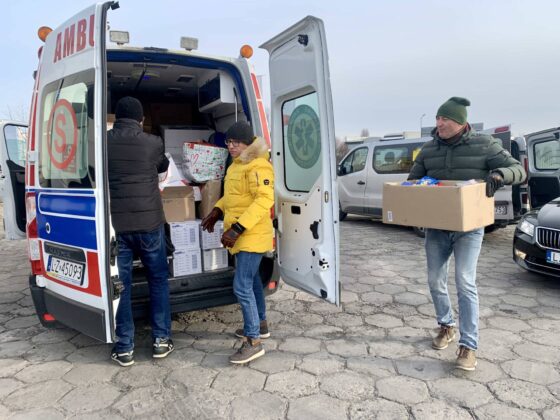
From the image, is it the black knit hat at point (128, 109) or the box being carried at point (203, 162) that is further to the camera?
the box being carried at point (203, 162)

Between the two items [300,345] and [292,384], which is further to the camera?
[300,345]

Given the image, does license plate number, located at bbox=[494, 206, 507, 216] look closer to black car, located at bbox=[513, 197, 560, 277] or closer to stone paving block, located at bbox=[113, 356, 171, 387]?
black car, located at bbox=[513, 197, 560, 277]

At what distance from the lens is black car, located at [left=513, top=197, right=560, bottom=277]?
14.7 feet

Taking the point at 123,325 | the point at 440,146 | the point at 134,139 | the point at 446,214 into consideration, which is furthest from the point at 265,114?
the point at 123,325

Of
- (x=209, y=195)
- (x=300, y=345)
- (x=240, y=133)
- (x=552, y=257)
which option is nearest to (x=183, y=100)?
(x=209, y=195)

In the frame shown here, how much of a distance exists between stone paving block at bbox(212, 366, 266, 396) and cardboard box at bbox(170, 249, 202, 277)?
969 millimetres

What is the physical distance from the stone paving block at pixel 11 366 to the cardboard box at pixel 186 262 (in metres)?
1.23

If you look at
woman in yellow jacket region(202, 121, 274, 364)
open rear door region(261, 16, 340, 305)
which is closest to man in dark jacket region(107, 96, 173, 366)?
woman in yellow jacket region(202, 121, 274, 364)

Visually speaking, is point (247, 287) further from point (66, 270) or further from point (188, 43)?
point (188, 43)

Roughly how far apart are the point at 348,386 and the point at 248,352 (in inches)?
29.5

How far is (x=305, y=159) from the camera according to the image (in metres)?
3.32

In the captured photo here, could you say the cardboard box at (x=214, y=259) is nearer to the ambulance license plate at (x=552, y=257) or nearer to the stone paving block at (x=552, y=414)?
the stone paving block at (x=552, y=414)

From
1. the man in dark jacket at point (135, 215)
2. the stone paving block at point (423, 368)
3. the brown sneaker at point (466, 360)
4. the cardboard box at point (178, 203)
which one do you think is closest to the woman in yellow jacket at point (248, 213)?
the man in dark jacket at point (135, 215)

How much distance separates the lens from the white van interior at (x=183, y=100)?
3.44 meters
